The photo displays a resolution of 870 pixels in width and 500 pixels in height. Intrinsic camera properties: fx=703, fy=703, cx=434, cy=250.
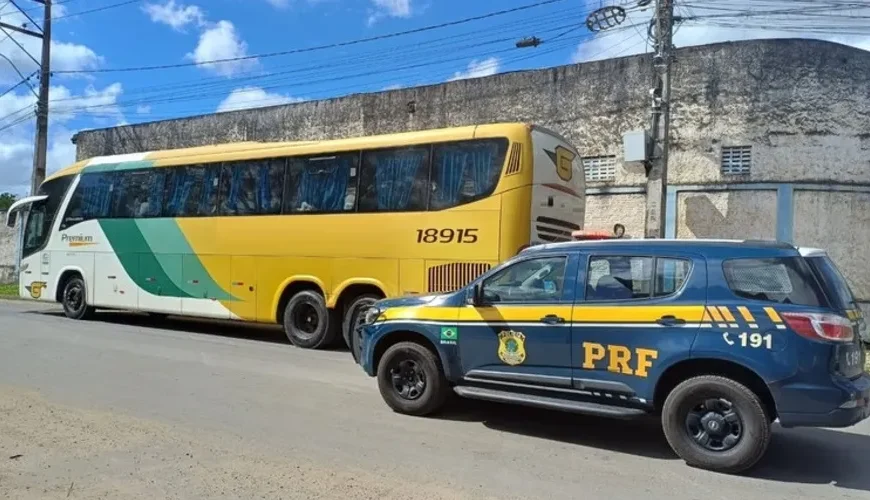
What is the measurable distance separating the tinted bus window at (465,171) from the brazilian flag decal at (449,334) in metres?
3.70

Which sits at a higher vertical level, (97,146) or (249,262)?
(97,146)

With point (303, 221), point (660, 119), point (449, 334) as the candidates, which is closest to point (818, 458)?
point (449, 334)

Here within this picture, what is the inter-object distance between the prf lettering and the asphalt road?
73 centimetres

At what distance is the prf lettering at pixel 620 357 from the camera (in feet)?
18.3

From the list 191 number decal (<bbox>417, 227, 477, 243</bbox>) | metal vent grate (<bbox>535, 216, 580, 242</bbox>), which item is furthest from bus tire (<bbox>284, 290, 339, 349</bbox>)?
metal vent grate (<bbox>535, 216, 580, 242</bbox>)

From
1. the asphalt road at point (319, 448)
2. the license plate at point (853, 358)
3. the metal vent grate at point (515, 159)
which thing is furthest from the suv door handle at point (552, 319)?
the metal vent grate at point (515, 159)

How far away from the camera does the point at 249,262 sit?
40.8 ft

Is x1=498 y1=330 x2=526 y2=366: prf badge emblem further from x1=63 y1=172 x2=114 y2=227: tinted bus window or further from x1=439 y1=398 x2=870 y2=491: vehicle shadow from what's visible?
x1=63 y1=172 x2=114 y2=227: tinted bus window

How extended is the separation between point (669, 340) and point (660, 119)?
9466mm

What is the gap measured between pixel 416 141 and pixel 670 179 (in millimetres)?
6498

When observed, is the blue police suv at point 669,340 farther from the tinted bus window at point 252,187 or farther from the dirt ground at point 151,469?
the tinted bus window at point 252,187

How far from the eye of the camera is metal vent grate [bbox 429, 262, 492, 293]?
986cm

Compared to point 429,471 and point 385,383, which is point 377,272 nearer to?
point 385,383

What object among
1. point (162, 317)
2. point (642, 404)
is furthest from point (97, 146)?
point (642, 404)
